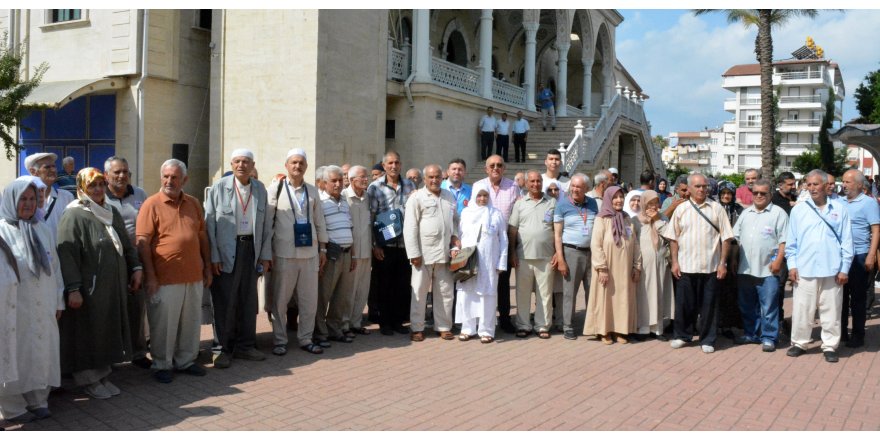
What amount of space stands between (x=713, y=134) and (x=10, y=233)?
112779 millimetres

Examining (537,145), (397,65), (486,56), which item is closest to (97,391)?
(397,65)

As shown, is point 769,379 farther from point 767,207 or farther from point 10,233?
point 10,233

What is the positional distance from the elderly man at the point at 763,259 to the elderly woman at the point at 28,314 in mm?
6817

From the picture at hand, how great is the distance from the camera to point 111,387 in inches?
224

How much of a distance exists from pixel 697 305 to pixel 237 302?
502 centimetres

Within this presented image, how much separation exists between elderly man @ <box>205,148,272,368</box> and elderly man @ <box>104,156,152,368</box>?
0.66 m

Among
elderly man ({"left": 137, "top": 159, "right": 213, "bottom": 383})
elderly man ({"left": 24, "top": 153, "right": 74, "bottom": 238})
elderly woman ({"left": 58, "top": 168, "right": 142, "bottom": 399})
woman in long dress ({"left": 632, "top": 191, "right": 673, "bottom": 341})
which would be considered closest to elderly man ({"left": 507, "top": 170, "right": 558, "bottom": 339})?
woman in long dress ({"left": 632, "top": 191, "right": 673, "bottom": 341})

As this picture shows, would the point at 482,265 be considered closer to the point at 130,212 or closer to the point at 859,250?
the point at 130,212

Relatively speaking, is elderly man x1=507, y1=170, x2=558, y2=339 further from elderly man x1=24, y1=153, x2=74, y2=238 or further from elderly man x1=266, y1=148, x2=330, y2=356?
elderly man x1=24, y1=153, x2=74, y2=238

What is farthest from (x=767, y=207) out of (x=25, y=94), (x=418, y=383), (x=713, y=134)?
(x=713, y=134)

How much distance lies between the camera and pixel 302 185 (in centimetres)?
728

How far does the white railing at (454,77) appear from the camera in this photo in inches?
760

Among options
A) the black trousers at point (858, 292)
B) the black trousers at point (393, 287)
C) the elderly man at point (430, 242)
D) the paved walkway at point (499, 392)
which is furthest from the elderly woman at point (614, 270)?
the black trousers at point (858, 292)

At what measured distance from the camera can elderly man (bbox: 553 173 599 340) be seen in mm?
8008
